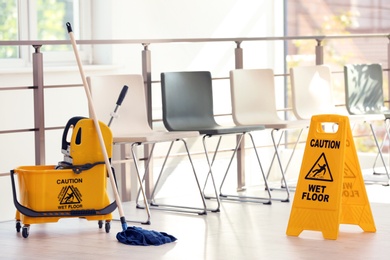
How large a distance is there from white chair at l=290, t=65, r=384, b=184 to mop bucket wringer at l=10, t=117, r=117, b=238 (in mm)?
1920

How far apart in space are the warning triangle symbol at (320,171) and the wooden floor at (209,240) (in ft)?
0.90

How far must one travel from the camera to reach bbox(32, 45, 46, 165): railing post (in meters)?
5.20

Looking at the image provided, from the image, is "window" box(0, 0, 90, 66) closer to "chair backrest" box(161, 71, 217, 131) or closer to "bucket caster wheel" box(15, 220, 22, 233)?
"chair backrest" box(161, 71, 217, 131)

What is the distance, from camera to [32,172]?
4625 mm

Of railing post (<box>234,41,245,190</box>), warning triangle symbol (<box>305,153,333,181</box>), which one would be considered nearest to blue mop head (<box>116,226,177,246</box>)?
warning triangle symbol (<box>305,153,333,181</box>)

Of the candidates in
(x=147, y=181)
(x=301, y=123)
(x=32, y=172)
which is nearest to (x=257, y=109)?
(x=301, y=123)

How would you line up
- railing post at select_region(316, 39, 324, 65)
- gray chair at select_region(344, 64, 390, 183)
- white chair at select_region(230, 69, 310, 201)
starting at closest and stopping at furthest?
white chair at select_region(230, 69, 310, 201) < gray chair at select_region(344, 64, 390, 183) < railing post at select_region(316, 39, 324, 65)

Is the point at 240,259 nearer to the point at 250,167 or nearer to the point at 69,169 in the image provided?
the point at 69,169

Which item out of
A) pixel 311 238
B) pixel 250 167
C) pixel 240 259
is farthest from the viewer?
pixel 250 167

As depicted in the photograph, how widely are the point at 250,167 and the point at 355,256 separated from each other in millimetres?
5216

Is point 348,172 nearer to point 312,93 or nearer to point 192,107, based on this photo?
point 192,107

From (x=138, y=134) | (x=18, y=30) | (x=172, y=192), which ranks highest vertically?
(x=18, y=30)

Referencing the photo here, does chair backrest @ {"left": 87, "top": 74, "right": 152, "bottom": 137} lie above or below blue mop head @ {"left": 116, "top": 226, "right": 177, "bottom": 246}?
above

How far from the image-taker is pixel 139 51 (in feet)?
27.2
